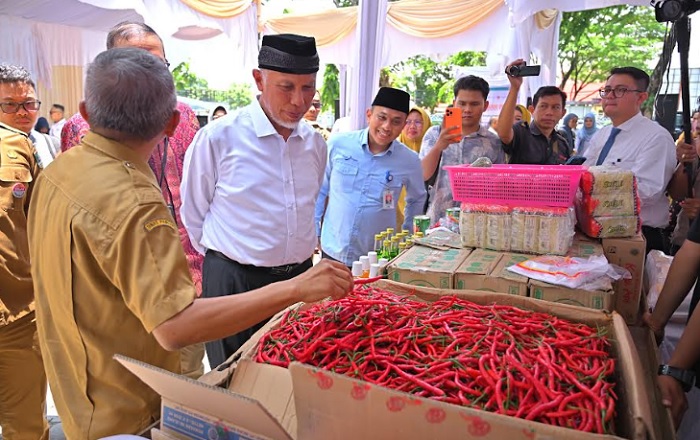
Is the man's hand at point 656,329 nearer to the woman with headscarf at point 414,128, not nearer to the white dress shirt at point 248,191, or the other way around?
the white dress shirt at point 248,191

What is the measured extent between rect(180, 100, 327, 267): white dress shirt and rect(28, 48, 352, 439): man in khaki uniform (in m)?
1.13

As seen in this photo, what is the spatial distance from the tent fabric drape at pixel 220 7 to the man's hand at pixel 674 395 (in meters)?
5.83

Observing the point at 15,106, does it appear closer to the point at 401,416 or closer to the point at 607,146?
the point at 401,416

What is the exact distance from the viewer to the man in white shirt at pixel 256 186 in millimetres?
2367

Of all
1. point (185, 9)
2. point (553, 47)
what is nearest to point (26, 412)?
point (185, 9)

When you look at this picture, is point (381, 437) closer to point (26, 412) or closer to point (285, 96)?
point (285, 96)

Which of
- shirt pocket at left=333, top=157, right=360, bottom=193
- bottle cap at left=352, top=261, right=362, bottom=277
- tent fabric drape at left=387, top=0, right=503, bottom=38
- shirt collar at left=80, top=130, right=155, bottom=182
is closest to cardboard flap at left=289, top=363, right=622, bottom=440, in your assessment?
shirt collar at left=80, top=130, right=155, bottom=182

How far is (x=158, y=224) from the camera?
1.09 m

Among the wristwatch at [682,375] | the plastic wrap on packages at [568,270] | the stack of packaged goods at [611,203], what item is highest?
the stack of packaged goods at [611,203]

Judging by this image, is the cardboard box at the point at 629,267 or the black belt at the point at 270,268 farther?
the black belt at the point at 270,268

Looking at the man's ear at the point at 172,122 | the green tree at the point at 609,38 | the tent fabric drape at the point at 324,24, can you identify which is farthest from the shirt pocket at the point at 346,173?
the green tree at the point at 609,38

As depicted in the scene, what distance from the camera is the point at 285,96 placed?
2.36 m

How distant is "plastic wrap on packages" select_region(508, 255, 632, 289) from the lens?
1.83 metres

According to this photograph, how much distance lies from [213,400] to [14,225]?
2.11 metres
